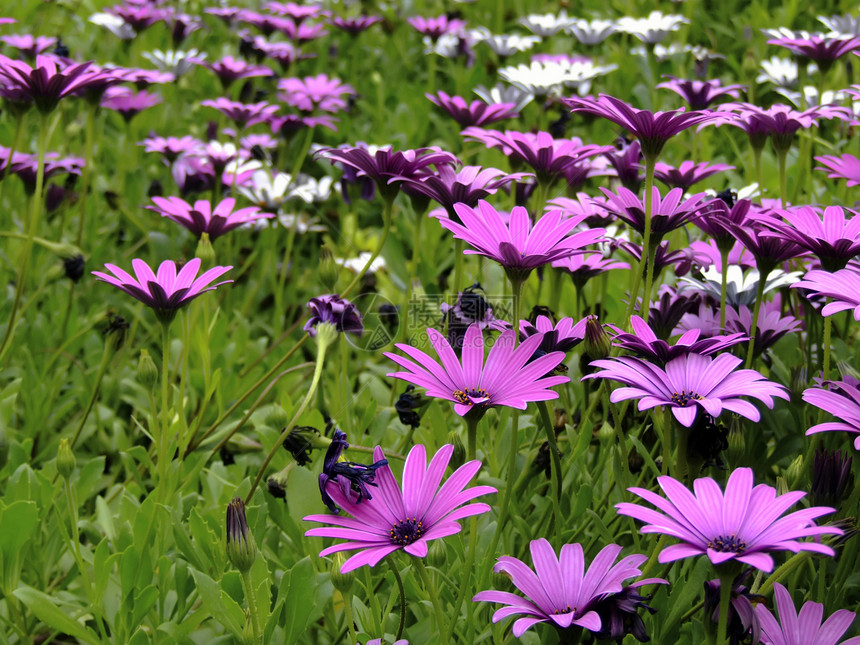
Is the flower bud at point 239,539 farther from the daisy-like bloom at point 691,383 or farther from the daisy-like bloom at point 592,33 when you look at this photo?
the daisy-like bloom at point 592,33

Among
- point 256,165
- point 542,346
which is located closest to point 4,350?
point 256,165

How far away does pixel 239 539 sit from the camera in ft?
3.25

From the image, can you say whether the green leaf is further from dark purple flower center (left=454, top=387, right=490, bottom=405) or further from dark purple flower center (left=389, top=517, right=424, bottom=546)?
dark purple flower center (left=454, top=387, right=490, bottom=405)

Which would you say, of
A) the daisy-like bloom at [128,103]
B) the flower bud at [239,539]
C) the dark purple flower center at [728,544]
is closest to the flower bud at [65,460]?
the flower bud at [239,539]

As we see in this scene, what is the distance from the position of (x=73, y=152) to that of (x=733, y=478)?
2.59 m

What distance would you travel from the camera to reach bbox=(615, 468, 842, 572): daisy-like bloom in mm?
759

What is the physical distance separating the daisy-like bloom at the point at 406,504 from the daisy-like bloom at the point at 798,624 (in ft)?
1.09

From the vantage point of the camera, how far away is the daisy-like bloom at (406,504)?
35.9 inches

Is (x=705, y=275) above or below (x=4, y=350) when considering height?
above

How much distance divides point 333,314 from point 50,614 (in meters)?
0.61

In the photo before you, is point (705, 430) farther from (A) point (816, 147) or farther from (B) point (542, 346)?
(A) point (816, 147)

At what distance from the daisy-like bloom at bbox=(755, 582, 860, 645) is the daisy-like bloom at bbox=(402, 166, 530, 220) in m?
0.70

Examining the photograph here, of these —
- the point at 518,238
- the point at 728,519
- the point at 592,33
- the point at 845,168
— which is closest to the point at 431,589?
the point at 728,519

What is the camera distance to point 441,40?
3.28 metres
